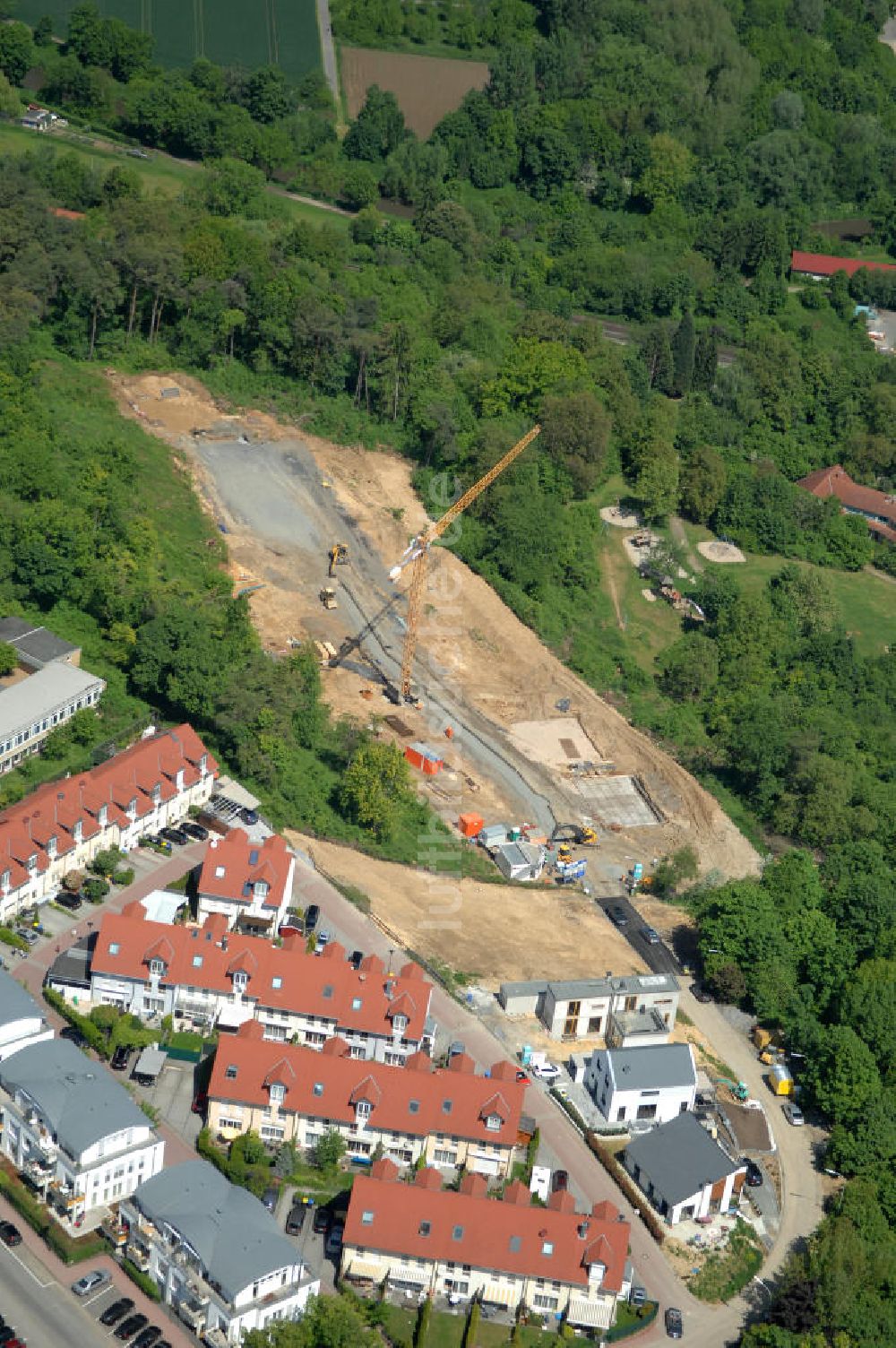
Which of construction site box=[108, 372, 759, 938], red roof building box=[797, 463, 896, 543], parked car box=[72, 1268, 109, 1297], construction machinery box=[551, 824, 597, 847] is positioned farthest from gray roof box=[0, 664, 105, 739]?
red roof building box=[797, 463, 896, 543]

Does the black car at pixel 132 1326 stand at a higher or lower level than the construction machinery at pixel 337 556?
lower

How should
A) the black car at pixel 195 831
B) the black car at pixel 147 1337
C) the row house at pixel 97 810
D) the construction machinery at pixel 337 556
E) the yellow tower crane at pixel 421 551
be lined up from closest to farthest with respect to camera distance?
the black car at pixel 147 1337 → the row house at pixel 97 810 → the black car at pixel 195 831 → the yellow tower crane at pixel 421 551 → the construction machinery at pixel 337 556

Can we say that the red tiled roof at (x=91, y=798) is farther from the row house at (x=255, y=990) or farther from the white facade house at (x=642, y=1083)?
the white facade house at (x=642, y=1083)

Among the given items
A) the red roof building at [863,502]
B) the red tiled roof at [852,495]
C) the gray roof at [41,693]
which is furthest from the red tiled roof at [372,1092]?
the red roof building at [863,502]

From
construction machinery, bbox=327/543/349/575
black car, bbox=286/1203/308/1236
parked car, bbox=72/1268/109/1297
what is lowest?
black car, bbox=286/1203/308/1236

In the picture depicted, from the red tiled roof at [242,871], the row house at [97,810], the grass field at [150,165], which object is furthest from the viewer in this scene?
the grass field at [150,165]

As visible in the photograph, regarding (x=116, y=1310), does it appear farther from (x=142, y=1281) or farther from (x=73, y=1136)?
(x=73, y=1136)

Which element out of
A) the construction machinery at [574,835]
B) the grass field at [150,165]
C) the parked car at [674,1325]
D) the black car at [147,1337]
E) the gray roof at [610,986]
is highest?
the grass field at [150,165]

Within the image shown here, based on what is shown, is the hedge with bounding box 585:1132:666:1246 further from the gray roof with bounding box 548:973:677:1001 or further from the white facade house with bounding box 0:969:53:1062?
the white facade house with bounding box 0:969:53:1062
